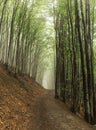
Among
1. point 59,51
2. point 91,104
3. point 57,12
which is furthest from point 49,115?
point 57,12

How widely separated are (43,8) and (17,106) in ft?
43.2

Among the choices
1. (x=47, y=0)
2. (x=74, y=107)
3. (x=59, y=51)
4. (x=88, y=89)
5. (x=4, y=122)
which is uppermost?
(x=47, y=0)

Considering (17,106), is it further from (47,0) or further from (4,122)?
(47,0)

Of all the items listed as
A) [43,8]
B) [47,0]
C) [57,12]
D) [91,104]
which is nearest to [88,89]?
[91,104]

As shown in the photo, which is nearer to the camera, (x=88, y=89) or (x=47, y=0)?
(x=88, y=89)

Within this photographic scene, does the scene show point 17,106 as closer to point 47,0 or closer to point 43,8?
point 47,0

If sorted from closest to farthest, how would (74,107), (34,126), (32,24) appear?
1. (34,126)
2. (74,107)
3. (32,24)

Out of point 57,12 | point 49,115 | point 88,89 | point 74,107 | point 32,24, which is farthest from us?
point 32,24

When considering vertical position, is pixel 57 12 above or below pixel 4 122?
above

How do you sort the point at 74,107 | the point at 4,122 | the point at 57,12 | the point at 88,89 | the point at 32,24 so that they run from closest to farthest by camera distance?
1. the point at 4,122
2. the point at 88,89
3. the point at 74,107
4. the point at 57,12
5. the point at 32,24

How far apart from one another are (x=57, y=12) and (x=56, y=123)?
476 inches

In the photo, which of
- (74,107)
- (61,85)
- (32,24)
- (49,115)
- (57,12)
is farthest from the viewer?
(32,24)

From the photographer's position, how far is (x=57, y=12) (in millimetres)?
19109

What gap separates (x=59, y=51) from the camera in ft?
65.1
